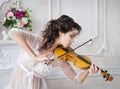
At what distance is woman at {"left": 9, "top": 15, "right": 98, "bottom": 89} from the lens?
1.46 meters

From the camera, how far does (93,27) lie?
2684 millimetres

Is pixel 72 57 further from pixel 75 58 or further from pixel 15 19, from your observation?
pixel 15 19

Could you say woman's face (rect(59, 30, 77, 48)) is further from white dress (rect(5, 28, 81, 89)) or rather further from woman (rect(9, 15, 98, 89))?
white dress (rect(5, 28, 81, 89))

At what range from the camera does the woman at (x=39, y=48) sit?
57.4 inches

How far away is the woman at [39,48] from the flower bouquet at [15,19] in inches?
26.6

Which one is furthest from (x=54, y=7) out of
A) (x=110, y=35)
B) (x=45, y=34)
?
(x=45, y=34)

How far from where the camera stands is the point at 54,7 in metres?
2.52

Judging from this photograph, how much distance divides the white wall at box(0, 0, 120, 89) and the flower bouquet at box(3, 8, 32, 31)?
0.63ft

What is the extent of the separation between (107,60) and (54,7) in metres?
0.82

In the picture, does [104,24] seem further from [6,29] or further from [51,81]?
[6,29]

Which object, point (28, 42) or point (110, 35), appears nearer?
point (28, 42)

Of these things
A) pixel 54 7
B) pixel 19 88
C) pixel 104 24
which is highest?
pixel 54 7

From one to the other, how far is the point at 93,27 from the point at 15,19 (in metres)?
0.89

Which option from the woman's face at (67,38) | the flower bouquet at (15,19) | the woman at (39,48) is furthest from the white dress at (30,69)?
the flower bouquet at (15,19)
